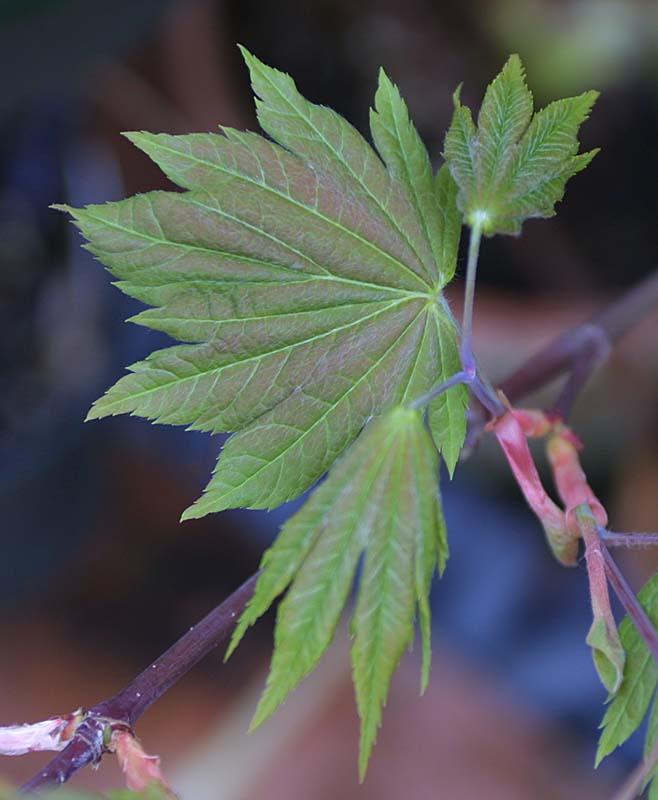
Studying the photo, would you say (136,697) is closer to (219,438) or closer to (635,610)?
(635,610)

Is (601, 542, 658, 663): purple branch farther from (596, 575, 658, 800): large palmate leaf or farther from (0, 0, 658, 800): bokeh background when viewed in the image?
(0, 0, 658, 800): bokeh background

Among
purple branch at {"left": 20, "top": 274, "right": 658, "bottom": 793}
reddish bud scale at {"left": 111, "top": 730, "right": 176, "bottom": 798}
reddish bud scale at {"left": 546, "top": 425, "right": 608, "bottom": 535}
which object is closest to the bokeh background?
reddish bud scale at {"left": 546, "top": 425, "right": 608, "bottom": 535}

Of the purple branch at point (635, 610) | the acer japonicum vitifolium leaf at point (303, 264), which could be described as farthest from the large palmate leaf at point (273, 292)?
the purple branch at point (635, 610)

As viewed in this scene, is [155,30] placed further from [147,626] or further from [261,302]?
[261,302]

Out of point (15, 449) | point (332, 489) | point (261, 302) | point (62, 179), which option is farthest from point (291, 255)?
point (62, 179)

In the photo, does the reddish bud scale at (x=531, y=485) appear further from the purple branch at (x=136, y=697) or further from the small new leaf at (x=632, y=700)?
the purple branch at (x=136, y=697)

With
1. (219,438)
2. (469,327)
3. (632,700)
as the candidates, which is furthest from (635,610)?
(219,438)
